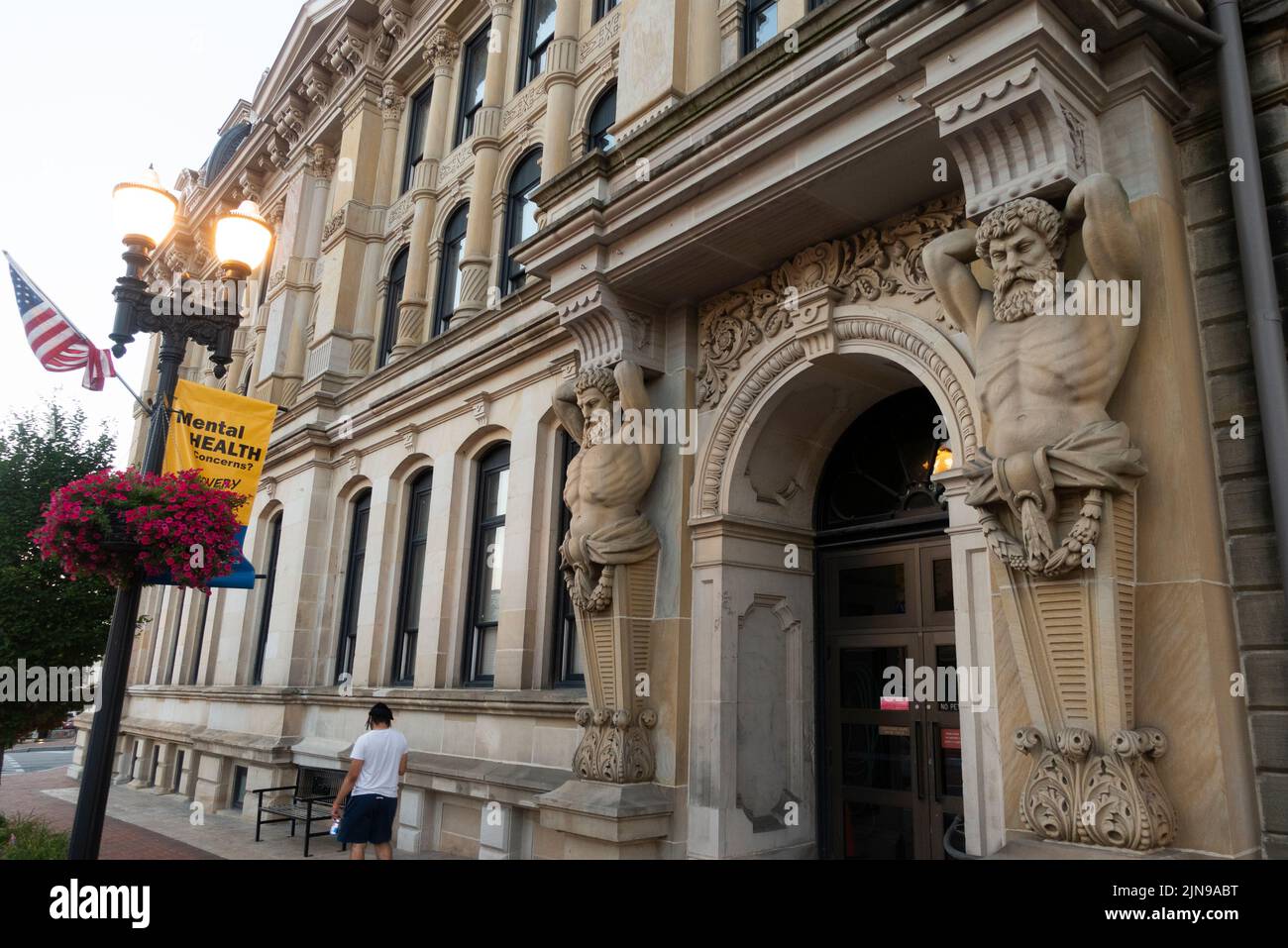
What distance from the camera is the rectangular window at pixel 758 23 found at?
995 cm

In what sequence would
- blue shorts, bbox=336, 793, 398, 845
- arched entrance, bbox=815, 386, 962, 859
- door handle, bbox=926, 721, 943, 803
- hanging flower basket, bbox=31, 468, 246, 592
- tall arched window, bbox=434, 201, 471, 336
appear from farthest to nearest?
1. tall arched window, bbox=434, 201, 471, 336
2. blue shorts, bbox=336, 793, 398, 845
3. arched entrance, bbox=815, 386, 962, 859
4. door handle, bbox=926, 721, 943, 803
5. hanging flower basket, bbox=31, 468, 246, 592

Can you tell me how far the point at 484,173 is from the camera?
48.6 ft

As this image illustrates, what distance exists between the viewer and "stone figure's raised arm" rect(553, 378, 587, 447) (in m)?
9.27

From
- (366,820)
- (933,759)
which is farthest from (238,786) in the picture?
(933,759)

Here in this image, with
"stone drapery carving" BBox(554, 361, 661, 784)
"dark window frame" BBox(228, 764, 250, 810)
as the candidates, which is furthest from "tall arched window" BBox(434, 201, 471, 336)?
"dark window frame" BBox(228, 764, 250, 810)

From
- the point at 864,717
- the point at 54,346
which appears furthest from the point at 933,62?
the point at 54,346

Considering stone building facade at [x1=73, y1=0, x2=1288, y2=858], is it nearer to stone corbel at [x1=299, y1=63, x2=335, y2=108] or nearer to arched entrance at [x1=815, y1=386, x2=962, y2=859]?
arched entrance at [x1=815, y1=386, x2=962, y2=859]

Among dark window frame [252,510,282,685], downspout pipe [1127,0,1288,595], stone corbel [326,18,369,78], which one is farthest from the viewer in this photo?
stone corbel [326,18,369,78]

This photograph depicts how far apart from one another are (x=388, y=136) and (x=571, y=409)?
1267 cm

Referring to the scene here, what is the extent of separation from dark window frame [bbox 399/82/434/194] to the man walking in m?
12.9

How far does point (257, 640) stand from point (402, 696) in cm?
721

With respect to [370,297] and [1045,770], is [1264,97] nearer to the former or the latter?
[1045,770]

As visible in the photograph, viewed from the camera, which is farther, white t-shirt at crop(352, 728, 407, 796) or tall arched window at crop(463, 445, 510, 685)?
tall arched window at crop(463, 445, 510, 685)

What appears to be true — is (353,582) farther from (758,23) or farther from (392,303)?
(758,23)
